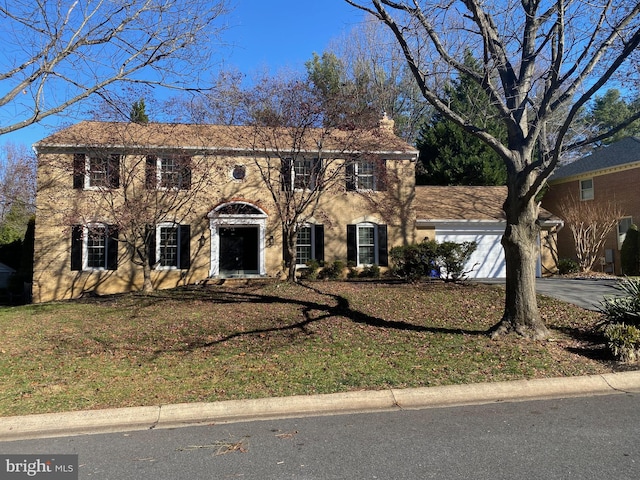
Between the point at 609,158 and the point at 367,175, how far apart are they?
1531cm

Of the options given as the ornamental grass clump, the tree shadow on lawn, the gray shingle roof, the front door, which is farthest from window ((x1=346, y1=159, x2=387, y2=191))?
the gray shingle roof

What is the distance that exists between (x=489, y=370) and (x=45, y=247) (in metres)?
15.8

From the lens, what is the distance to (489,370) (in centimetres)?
712

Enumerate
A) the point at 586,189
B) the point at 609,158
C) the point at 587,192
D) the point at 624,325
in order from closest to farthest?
the point at 624,325, the point at 609,158, the point at 587,192, the point at 586,189

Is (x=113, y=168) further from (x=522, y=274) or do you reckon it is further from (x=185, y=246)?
(x=522, y=274)

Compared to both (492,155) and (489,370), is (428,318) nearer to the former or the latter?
(489,370)

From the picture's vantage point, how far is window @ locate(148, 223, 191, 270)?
17.2 meters

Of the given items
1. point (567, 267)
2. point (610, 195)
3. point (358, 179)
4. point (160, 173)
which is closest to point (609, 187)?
point (610, 195)

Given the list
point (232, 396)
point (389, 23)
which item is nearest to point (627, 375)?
point (232, 396)

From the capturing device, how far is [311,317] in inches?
409

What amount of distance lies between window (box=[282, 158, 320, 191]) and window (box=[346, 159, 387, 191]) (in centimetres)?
→ 125

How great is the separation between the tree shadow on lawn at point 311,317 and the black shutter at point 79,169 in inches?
229

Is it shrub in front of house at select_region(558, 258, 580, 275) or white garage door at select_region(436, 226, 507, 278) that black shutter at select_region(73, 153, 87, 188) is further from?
shrub in front of house at select_region(558, 258, 580, 275)

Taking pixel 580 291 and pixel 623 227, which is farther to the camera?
pixel 623 227
